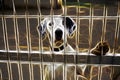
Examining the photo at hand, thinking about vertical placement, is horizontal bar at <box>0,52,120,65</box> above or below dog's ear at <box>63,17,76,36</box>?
below

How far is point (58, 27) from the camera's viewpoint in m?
1.73

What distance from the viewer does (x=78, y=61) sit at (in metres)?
1.70

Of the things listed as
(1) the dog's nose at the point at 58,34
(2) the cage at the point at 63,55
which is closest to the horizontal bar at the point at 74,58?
(2) the cage at the point at 63,55

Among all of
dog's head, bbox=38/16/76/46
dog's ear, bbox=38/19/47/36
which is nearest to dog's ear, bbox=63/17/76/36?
dog's head, bbox=38/16/76/46

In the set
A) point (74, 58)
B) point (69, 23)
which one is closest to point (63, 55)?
point (74, 58)

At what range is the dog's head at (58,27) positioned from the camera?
1712 mm

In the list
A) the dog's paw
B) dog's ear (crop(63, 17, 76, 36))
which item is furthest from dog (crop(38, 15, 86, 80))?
the dog's paw

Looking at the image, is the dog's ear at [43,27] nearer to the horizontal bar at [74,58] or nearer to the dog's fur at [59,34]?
the dog's fur at [59,34]

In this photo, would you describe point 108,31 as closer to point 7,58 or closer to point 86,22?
point 86,22

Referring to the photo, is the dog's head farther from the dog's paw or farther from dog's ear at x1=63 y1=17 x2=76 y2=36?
the dog's paw

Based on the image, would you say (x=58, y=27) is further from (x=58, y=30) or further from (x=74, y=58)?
(x=74, y=58)

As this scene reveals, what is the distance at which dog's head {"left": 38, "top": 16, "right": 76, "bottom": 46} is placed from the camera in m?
1.71

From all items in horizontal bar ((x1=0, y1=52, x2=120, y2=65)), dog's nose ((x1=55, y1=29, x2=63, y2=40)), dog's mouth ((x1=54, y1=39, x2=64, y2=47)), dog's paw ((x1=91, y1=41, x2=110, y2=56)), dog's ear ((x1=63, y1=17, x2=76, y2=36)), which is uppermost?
dog's ear ((x1=63, y1=17, x2=76, y2=36))

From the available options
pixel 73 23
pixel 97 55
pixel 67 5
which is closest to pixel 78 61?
pixel 97 55
